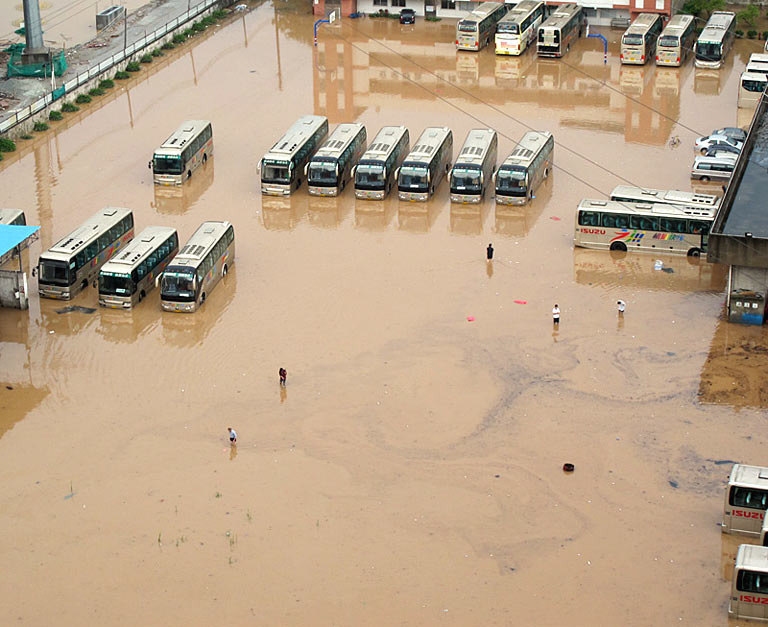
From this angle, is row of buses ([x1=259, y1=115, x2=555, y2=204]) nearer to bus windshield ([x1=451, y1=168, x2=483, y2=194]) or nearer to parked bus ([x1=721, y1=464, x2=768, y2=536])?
bus windshield ([x1=451, y1=168, x2=483, y2=194])

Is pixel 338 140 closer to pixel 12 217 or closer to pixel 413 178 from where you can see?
pixel 413 178

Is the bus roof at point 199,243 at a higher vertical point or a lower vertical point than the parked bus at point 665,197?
lower

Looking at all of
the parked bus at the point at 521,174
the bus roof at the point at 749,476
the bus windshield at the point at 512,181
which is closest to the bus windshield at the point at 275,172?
the parked bus at the point at 521,174

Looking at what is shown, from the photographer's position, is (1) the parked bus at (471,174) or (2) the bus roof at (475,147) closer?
(1) the parked bus at (471,174)

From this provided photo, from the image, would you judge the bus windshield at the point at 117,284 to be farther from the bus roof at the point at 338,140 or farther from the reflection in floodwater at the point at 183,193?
the bus roof at the point at 338,140

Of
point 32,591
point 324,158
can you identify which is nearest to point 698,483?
point 32,591

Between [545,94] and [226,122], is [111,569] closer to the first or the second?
[226,122]
